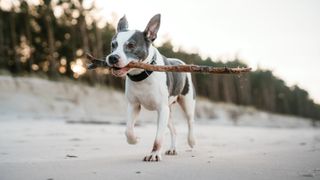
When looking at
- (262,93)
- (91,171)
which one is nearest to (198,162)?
(91,171)

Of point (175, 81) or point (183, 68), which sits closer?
point (183, 68)

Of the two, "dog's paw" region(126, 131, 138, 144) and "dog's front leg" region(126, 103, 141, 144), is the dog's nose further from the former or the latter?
"dog's paw" region(126, 131, 138, 144)

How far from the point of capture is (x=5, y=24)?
120 ft

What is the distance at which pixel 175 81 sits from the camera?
6.99 metres

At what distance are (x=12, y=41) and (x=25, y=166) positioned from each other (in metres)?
→ 33.7

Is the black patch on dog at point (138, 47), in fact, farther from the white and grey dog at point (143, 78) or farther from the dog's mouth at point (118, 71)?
the dog's mouth at point (118, 71)

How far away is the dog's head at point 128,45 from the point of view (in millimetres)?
5504

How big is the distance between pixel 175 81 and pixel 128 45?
4.75ft

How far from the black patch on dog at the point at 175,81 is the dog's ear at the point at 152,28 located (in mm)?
635

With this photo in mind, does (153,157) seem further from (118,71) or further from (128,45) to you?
(128,45)

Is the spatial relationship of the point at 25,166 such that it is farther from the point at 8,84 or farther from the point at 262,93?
the point at 262,93

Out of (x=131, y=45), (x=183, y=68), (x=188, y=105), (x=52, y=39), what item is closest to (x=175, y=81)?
(x=188, y=105)

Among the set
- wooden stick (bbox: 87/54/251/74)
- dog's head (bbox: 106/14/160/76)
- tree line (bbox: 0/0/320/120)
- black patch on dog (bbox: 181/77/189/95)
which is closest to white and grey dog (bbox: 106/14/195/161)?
dog's head (bbox: 106/14/160/76)

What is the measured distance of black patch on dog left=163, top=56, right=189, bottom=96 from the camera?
656 cm
